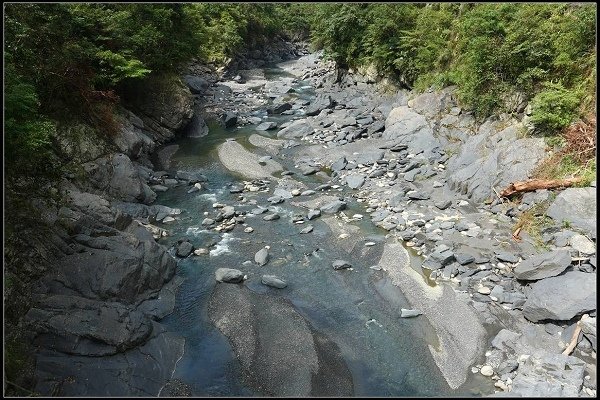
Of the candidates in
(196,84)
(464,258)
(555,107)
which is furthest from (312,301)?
(196,84)

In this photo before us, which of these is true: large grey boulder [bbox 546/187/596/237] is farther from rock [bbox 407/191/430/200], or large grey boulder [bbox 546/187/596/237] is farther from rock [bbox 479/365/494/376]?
rock [bbox 479/365/494/376]

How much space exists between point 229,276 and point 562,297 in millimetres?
8301

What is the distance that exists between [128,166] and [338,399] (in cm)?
1224

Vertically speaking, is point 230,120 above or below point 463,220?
below

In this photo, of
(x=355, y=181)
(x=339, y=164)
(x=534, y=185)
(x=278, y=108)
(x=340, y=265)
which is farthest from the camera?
(x=278, y=108)

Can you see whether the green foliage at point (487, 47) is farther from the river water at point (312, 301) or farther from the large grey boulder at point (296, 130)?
the river water at point (312, 301)

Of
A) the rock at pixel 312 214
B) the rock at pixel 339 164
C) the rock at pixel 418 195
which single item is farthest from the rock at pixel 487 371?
the rock at pixel 339 164

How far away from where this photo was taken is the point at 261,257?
1305cm

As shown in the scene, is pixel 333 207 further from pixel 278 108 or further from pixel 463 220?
pixel 278 108

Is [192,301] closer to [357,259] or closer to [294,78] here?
[357,259]

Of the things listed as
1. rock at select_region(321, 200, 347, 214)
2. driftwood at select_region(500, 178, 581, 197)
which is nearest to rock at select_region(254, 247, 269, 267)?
rock at select_region(321, 200, 347, 214)

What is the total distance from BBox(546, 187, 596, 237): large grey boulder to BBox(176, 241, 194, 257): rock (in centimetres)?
1084

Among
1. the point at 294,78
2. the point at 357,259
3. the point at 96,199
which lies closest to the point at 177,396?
the point at 357,259

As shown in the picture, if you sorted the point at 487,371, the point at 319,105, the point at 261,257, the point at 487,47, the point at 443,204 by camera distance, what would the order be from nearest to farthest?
the point at 487,371 → the point at 261,257 → the point at 443,204 → the point at 487,47 → the point at 319,105
